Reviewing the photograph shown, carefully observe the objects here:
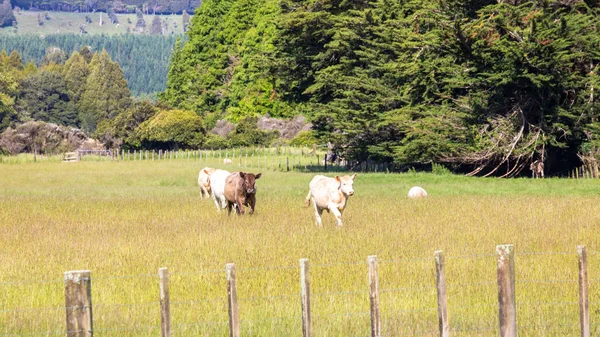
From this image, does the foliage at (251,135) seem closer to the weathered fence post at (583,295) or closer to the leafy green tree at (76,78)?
the weathered fence post at (583,295)

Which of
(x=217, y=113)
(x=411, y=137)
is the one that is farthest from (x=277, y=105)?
(x=411, y=137)

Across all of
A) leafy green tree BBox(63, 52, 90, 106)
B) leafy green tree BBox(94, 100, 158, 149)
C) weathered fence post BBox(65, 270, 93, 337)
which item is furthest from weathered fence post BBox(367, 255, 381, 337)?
leafy green tree BBox(63, 52, 90, 106)

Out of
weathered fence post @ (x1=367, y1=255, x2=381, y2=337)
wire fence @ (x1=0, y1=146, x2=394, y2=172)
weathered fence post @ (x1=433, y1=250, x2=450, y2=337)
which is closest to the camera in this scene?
weathered fence post @ (x1=367, y1=255, x2=381, y2=337)

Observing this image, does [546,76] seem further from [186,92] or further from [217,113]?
[186,92]

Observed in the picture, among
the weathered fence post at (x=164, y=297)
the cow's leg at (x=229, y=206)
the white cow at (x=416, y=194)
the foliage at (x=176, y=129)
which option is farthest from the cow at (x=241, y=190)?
the foliage at (x=176, y=129)

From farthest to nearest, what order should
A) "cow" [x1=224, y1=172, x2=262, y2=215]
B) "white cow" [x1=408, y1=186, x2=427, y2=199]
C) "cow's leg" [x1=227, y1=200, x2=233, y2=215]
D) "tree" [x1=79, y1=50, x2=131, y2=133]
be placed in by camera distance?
"tree" [x1=79, y1=50, x2=131, y2=133] → "white cow" [x1=408, y1=186, x2=427, y2=199] → "cow's leg" [x1=227, y1=200, x2=233, y2=215] → "cow" [x1=224, y1=172, x2=262, y2=215]

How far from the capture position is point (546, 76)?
134ft

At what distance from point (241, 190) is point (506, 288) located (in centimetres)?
1745

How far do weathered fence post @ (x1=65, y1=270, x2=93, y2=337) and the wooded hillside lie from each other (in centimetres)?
3397

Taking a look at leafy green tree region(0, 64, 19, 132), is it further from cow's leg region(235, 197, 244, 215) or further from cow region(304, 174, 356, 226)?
cow region(304, 174, 356, 226)

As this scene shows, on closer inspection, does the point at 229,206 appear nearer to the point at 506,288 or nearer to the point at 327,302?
the point at 327,302

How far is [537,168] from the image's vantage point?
44625 millimetres

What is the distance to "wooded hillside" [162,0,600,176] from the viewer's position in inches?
1640

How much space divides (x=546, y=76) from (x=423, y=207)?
14.0 m
